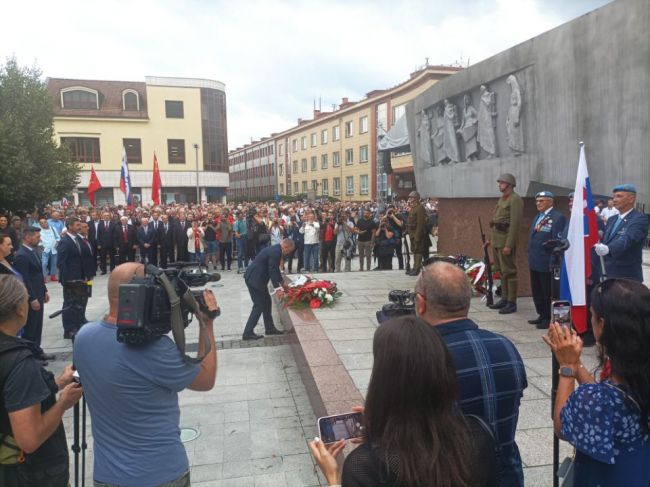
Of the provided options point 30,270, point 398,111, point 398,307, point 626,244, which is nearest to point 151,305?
point 398,307

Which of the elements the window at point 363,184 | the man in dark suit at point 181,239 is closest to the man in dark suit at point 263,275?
the man in dark suit at point 181,239

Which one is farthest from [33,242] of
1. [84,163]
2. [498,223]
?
[84,163]

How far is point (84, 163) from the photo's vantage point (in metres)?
40.2

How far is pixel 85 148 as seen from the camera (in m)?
40.7

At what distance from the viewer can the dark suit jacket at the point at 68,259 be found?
26.2 feet

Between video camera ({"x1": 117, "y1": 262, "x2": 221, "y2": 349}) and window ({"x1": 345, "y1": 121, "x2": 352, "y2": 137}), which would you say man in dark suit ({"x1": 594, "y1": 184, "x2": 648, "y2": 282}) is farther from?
window ({"x1": 345, "y1": 121, "x2": 352, "y2": 137})

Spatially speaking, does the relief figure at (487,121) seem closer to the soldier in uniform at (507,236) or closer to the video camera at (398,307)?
the soldier in uniform at (507,236)

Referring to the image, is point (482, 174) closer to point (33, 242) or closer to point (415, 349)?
point (33, 242)

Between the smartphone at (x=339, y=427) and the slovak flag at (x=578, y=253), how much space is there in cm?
307

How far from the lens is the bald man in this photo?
1940 millimetres

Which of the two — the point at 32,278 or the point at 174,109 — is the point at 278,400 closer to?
the point at 32,278

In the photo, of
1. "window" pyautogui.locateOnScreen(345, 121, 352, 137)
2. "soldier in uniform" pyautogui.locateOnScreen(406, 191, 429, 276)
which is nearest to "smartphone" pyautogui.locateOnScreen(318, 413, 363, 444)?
"soldier in uniform" pyautogui.locateOnScreen(406, 191, 429, 276)

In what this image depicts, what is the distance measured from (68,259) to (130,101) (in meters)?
38.1

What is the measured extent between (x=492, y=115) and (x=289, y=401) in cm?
585
